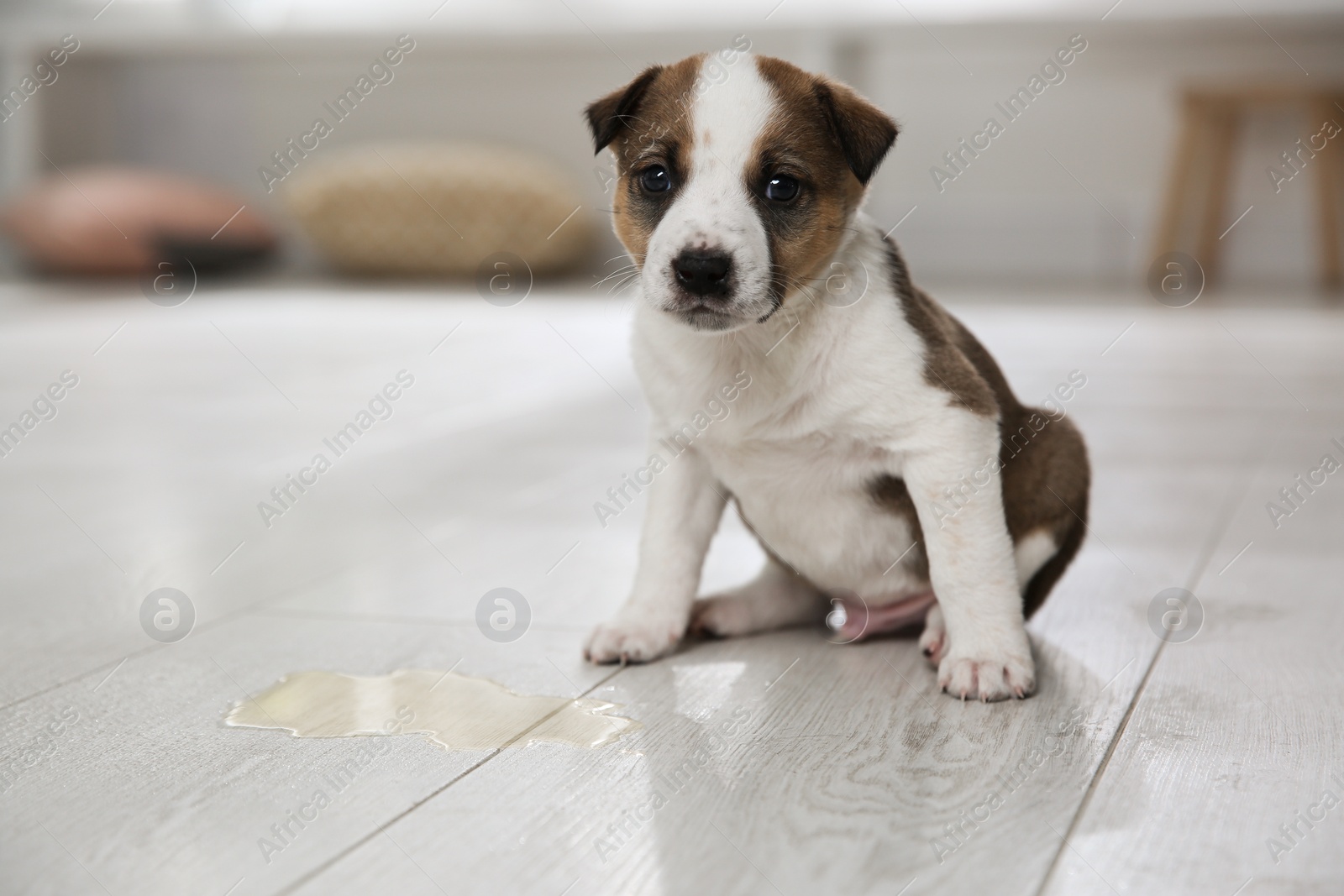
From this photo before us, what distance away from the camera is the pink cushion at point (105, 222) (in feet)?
27.7

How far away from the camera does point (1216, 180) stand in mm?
7957

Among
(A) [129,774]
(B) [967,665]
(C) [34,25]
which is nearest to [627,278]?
(B) [967,665]

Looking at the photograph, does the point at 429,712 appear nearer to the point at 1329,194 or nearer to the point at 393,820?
the point at 393,820

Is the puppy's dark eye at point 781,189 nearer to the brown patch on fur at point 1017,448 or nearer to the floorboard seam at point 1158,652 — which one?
the brown patch on fur at point 1017,448

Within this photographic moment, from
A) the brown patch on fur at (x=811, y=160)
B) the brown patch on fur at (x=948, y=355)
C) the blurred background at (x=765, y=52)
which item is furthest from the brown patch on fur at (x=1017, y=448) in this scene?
the blurred background at (x=765, y=52)

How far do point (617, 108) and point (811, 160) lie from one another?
316 millimetres

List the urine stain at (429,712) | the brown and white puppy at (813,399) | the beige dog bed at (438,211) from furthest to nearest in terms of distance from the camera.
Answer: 1. the beige dog bed at (438,211)
2. the brown and white puppy at (813,399)
3. the urine stain at (429,712)

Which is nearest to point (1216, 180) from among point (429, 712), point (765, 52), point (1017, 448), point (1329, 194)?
point (1329, 194)

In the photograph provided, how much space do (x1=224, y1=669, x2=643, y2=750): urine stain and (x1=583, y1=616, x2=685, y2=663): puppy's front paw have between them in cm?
17

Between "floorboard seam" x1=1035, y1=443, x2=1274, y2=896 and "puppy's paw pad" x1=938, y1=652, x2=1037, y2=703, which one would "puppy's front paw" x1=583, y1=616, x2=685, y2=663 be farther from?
"floorboard seam" x1=1035, y1=443, x2=1274, y2=896

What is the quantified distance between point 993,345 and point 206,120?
7275mm

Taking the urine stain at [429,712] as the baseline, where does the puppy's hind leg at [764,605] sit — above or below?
below

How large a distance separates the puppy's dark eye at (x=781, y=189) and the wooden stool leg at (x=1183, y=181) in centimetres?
663

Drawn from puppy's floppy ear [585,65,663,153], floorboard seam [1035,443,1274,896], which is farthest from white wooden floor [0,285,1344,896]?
puppy's floppy ear [585,65,663,153]
